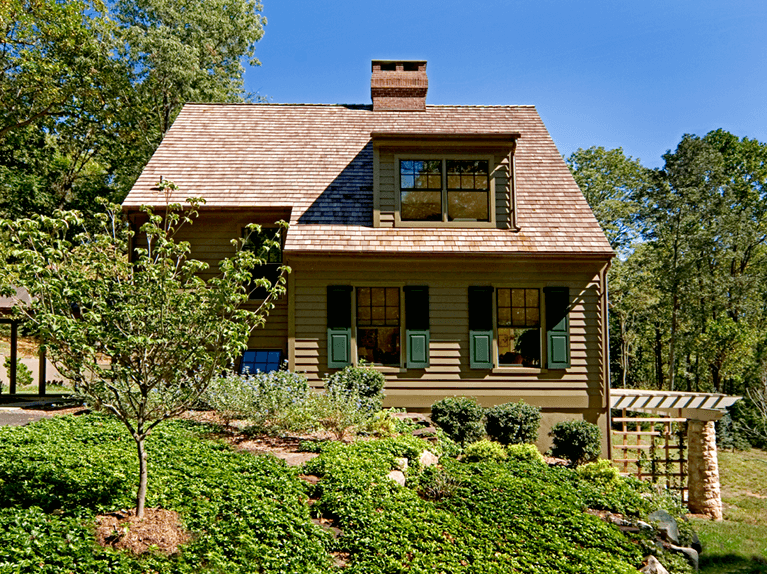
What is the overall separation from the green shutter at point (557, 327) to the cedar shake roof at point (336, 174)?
3.27 feet

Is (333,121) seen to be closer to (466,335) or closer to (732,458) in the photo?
(466,335)

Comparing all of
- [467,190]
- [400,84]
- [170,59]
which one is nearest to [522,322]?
[467,190]

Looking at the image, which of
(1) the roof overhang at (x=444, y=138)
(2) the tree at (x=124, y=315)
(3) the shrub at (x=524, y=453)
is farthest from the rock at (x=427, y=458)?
(1) the roof overhang at (x=444, y=138)

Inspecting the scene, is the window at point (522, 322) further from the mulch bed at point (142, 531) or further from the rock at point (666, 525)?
the mulch bed at point (142, 531)

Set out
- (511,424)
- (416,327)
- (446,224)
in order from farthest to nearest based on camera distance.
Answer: (446,224) → (416,327) → (511,424)

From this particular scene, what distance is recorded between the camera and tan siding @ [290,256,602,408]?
37.8ft

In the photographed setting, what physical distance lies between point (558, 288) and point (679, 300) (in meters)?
18.4

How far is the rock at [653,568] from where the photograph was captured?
6199 millimetres

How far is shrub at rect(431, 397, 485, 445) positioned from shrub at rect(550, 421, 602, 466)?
1525 millimetres

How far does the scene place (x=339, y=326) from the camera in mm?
11492

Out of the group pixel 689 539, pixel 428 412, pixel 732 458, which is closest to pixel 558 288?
pixel 428 412

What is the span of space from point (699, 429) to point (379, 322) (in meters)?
7.98

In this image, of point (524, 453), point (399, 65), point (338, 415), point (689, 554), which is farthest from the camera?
point (399, 65)

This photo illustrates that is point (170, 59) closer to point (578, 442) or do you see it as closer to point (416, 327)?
point (416, 327)
